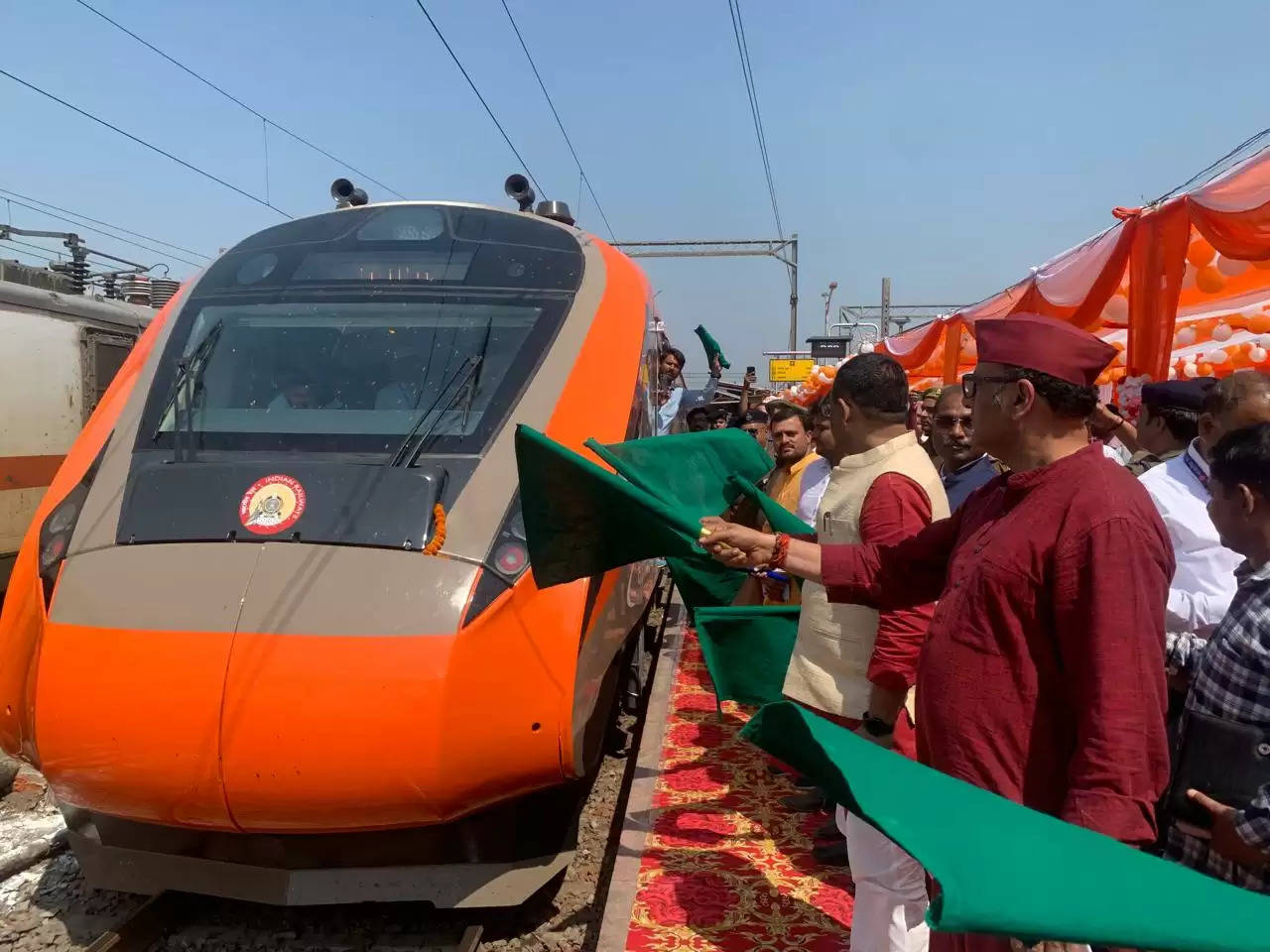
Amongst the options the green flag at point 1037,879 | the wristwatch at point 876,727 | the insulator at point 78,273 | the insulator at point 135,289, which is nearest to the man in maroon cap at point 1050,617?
the green flag at point 1037,879

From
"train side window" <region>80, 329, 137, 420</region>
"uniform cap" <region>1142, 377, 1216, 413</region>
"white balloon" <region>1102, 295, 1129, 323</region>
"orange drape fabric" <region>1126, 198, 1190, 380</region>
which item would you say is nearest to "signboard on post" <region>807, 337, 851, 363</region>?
"white balloon" <region>1102, 295, 1129, 323</region>

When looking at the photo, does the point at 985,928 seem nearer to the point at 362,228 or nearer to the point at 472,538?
the point at 472,538

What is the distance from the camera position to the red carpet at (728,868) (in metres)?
3.17

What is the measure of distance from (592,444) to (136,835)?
6.39 feet

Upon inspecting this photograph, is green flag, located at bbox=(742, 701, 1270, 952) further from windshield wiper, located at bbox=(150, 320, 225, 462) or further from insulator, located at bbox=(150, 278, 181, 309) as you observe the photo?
insulator, located at bbox=(150, 278, 181, 309)

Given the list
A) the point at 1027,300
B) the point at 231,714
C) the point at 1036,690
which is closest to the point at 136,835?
the point at 231,714

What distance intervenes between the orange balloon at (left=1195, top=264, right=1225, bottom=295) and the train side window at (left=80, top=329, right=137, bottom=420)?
7973mm

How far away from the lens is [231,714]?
8.68 ft

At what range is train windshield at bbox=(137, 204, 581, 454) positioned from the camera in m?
3.54

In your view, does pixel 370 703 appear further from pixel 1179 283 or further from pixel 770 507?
pixel 1179 283

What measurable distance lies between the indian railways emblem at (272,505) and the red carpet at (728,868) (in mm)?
1739

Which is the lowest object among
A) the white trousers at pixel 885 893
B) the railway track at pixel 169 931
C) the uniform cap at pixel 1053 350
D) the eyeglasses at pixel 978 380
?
the railway track at pixel 169 931

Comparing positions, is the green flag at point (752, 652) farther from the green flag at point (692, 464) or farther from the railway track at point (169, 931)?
the railway track at point (169, 931)

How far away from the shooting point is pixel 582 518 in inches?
93.8
